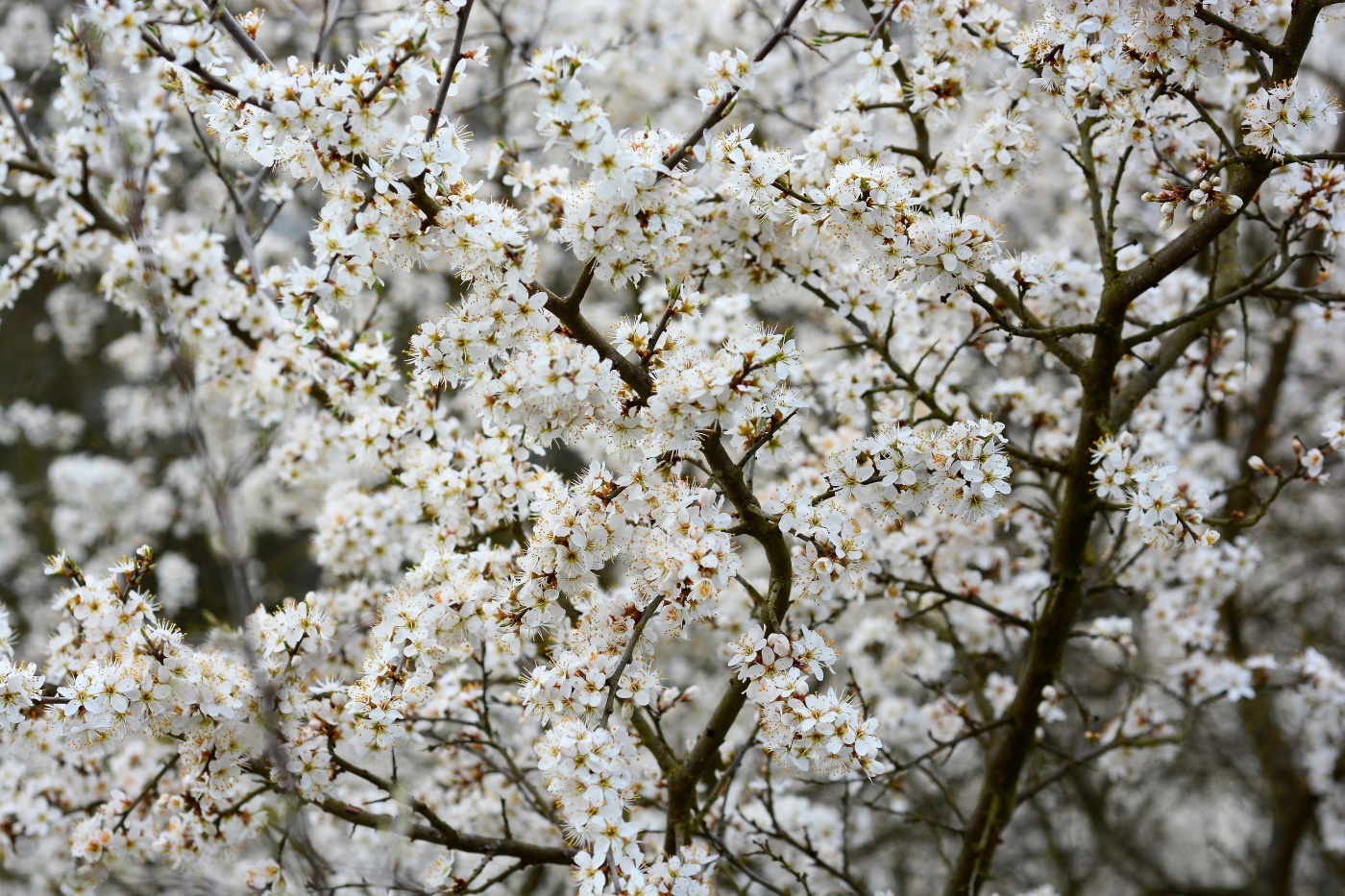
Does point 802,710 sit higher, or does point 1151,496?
point 1151,496

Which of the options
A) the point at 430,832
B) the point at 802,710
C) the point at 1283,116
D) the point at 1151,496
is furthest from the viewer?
the point at 430,832

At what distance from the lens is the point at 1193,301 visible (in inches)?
183

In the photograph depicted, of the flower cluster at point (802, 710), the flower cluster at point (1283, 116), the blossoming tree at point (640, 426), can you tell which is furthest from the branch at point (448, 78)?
the flower cluster at point (1283, 116)

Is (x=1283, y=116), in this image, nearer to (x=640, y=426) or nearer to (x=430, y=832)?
(x=640, y=426)

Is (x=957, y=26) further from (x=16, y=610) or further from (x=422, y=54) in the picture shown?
(x=16, y=610)

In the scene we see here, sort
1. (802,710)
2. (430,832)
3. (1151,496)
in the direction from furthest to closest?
(430,832) → (1151,496) → (802,710)

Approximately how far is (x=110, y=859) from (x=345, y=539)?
54.8 inches

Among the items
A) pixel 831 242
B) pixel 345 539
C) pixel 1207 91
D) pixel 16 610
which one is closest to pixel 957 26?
pixel 831 242

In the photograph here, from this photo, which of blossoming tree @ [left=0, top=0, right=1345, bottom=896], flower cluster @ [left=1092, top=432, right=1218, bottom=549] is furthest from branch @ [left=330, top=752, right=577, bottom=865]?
flower cluster @ [left=1092, top=432, right=1218, bottom=549]

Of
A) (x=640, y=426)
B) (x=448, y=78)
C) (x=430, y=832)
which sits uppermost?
(x=448, y=78)

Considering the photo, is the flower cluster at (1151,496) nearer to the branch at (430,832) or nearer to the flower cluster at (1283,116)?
the flower cluster at (1283,116)

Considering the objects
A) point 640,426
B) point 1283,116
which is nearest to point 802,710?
point 640,426

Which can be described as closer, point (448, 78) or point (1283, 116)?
point (448, 78)

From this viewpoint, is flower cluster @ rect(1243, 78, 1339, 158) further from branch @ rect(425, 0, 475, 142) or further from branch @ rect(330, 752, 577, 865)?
branch @ rect(330, 752, 577, 865)
